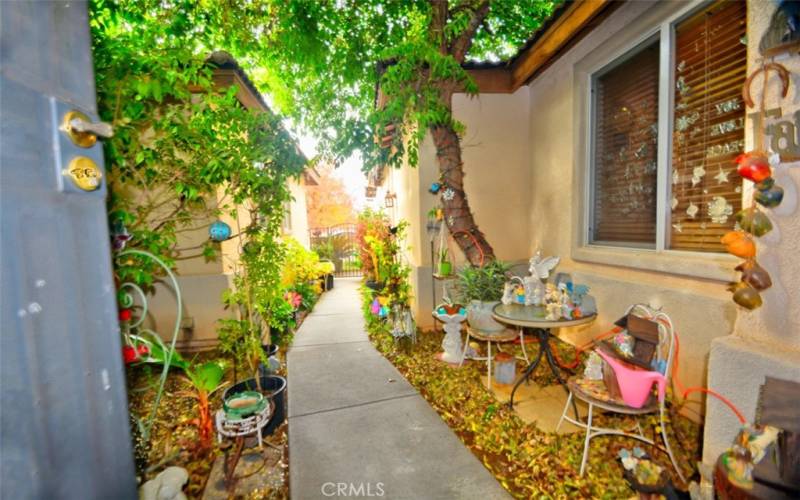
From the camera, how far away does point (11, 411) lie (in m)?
0.70

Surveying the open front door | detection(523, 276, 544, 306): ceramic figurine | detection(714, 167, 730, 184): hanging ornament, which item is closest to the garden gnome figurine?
the open front door

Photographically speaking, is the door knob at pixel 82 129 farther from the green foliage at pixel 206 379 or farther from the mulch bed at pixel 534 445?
the mulch bed at pixel 534 445

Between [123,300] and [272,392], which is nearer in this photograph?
[123,300]

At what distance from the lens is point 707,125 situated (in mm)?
2611

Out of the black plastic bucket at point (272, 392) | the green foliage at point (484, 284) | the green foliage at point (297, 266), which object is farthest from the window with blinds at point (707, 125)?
the green foliage at point (297, 266)

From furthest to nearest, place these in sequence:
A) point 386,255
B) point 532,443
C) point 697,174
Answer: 1. point 386,255
2. point 697,174
3. point 532,443

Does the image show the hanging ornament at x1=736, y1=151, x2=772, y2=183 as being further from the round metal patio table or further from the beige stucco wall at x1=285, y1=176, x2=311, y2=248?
the beige stucco wall at x1=285, y1=176, x2=311, y2=248

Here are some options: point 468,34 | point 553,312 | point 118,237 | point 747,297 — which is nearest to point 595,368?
point 553,312

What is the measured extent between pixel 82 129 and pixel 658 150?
3.90 meters

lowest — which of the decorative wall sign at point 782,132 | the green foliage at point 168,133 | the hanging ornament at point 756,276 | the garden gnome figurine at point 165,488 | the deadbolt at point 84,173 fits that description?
the garden gnome figurine at point 165,488

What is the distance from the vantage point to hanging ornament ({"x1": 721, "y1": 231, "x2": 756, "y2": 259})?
1.65 meters

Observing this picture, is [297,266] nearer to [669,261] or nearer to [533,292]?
[533,292]

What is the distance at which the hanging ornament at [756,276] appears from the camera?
160 centimetres

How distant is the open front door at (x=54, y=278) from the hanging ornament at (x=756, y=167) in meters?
2.60
